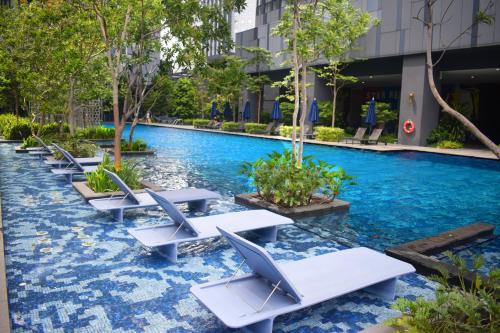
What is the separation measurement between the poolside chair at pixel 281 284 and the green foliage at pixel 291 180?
10.5 feet

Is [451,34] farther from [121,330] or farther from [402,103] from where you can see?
[121,330]

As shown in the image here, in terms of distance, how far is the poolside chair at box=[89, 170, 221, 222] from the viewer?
7.44 m

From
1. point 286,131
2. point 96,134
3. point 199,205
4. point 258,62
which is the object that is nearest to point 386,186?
point 199,205

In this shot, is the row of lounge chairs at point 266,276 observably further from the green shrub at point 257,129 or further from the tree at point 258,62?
the tree at point 258,62

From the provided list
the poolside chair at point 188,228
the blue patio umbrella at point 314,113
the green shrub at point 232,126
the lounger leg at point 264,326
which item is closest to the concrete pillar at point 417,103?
the blue patio umbrella at point 314,113

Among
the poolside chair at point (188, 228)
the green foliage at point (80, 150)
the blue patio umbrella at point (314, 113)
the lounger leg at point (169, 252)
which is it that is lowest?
the lounger leg at point (169, 252)

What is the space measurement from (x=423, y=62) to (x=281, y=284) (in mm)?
22887

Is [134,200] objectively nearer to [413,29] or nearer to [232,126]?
[413,29]

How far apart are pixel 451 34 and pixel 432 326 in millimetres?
21999

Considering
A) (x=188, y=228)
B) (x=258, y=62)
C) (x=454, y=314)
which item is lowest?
(x=188, y=228)

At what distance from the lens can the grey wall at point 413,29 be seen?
2030cm

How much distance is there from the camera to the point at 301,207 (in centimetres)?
831

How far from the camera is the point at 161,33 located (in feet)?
40.1

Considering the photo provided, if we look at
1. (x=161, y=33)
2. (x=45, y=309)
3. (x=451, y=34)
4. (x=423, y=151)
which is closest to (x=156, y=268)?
(x=45, y=309)
